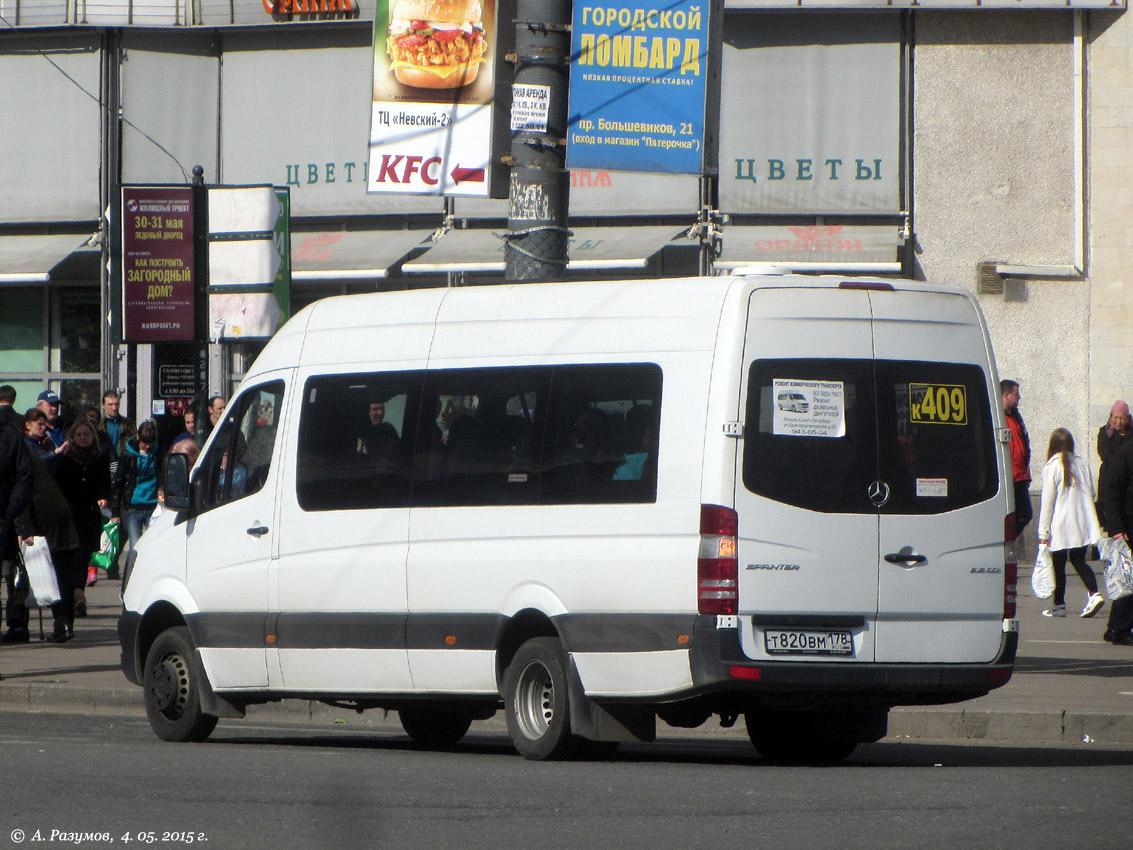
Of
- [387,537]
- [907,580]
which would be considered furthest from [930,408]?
[387,537]

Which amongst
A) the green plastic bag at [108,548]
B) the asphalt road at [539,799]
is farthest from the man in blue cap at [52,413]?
the asphalt road at [539,799]

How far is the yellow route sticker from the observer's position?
859cm

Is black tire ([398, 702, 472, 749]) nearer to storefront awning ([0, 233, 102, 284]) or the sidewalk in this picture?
the sidewalk

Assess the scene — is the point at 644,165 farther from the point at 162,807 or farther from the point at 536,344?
the point at 162,807

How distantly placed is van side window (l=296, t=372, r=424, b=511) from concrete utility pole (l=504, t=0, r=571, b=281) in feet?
5.71

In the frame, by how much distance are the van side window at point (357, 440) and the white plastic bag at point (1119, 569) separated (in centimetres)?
657

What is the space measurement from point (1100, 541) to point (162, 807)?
33.0ft

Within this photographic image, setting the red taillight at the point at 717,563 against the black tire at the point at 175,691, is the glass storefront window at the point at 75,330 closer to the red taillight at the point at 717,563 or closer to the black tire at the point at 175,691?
the black tire at the point at 175,691

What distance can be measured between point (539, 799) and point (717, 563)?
4.48 ft

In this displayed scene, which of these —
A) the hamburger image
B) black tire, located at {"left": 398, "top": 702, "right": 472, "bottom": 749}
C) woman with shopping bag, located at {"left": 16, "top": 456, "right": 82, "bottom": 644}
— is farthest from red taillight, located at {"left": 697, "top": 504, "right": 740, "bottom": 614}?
the hamburger image

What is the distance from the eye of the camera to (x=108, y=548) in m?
19.9

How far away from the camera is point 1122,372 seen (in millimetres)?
22578

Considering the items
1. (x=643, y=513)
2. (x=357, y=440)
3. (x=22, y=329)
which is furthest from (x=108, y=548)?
(x=643, y=513)

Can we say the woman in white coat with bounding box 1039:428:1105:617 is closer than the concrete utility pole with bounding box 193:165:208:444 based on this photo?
Yes
